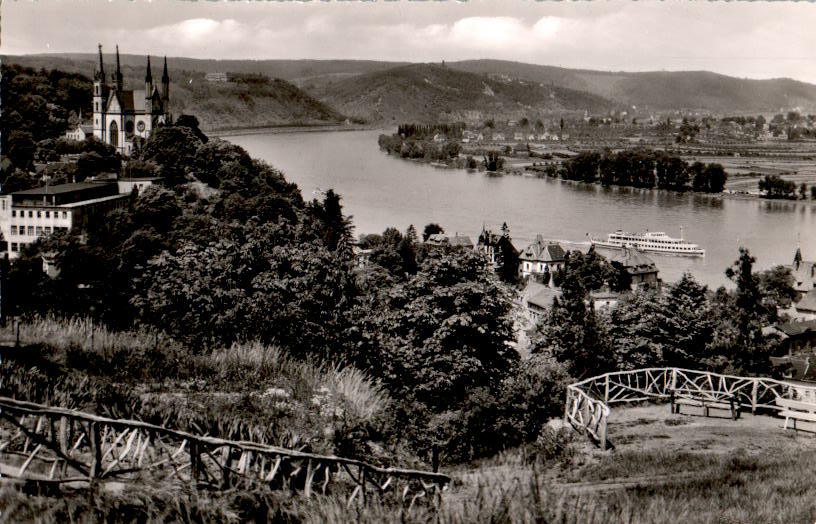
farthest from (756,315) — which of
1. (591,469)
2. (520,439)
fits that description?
(591,469)

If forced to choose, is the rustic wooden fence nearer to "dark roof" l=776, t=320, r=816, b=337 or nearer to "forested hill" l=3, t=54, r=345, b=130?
"dark roof" l=776, t=320, r=816, b=337

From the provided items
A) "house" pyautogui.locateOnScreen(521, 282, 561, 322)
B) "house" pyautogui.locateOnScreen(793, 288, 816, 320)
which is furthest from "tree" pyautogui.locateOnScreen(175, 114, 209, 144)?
"house" pyautogui.locateOnScreen(793, 288, 816, 320)

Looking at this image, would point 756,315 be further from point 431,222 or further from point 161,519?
point 431,222

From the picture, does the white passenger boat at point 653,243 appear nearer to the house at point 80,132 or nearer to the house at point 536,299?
the house at point 536,299

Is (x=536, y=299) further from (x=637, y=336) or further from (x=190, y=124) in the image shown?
(x=190, y=124)

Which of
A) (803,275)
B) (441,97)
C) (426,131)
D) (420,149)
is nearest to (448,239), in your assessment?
(803,275)

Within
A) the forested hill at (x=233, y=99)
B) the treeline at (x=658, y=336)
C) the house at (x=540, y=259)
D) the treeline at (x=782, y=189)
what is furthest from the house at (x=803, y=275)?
the forested hill at (x=233, y=99)
